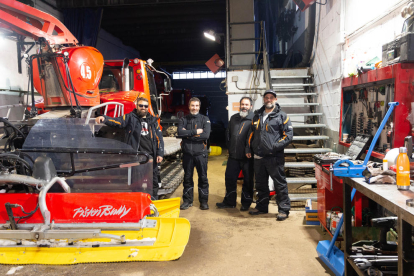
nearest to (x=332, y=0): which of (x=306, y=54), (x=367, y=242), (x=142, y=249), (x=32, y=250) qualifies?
(x=306, y=54)

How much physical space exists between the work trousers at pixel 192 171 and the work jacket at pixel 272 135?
819 millimetres

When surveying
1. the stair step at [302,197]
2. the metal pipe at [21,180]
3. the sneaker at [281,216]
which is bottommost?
the sneaker at [281,216]

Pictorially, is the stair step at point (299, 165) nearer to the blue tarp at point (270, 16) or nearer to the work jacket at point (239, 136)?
the work jacket at point (239, 136)

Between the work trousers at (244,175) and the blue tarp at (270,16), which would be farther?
the blue tarp at (270,16)

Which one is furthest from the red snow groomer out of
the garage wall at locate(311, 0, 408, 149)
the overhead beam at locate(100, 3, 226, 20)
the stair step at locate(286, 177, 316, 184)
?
the overhead beam at locate(100, 3, 226, 20)

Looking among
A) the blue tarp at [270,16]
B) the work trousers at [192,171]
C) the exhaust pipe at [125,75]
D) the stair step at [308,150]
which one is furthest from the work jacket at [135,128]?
the blue tarp at [270,16]

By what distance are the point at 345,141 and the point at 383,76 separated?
4.37 ft

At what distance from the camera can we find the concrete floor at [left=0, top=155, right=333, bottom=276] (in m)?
2.76

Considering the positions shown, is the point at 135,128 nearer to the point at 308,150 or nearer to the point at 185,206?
the point at 185,206

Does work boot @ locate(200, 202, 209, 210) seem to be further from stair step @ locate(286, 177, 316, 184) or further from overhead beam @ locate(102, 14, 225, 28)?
overhead beam @ locate(102, 14, 225, 28)

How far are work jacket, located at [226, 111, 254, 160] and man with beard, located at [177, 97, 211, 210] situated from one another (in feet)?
1.26

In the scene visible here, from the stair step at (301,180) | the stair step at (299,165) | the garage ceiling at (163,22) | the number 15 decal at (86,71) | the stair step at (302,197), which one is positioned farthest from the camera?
the garage ceiling at (163,22)

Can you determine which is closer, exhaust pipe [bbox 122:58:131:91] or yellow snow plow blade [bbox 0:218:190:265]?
yellow snow plow blade [bbox 0:218:190:265]

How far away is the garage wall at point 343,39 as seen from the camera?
3437 mm
